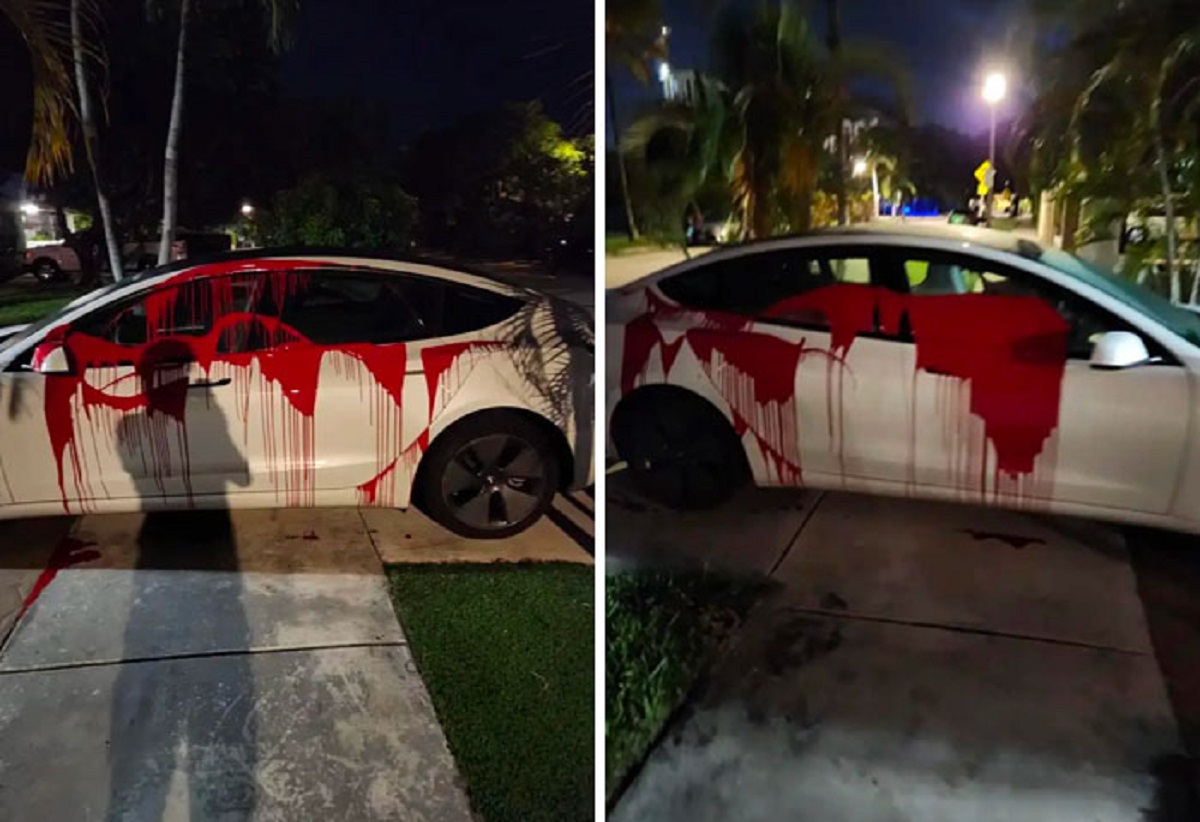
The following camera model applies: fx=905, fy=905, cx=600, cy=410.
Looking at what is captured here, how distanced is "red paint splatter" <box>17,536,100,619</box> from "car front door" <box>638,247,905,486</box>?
1.45m

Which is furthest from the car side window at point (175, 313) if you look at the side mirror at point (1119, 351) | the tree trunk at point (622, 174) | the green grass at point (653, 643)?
the side mirror at point (1119, 351)

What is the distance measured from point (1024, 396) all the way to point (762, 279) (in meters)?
0.56

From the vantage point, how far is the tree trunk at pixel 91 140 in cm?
199

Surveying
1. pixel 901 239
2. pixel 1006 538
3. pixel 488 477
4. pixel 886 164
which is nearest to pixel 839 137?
pixel 886 164

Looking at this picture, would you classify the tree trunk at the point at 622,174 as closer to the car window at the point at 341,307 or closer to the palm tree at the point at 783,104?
the palm tree at the point at 783,104

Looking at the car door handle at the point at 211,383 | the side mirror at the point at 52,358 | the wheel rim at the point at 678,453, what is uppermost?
the side mirror at the point at 52,358

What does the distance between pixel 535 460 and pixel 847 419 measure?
0.77 metres

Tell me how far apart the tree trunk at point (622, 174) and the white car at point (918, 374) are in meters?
0.13

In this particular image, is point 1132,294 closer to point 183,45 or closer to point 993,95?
point 993,95

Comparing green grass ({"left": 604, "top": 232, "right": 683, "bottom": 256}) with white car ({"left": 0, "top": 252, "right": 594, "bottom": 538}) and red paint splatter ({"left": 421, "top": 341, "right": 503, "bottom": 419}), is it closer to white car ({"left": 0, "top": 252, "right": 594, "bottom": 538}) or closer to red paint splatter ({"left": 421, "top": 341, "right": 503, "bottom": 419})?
white car ({"left": 0, "top": 252, "right": 594, "bottom": 538})

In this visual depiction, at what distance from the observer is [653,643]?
6.99 feet

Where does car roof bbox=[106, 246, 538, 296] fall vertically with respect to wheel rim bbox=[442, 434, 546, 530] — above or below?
above

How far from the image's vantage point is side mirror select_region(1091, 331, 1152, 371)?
1.68 metres

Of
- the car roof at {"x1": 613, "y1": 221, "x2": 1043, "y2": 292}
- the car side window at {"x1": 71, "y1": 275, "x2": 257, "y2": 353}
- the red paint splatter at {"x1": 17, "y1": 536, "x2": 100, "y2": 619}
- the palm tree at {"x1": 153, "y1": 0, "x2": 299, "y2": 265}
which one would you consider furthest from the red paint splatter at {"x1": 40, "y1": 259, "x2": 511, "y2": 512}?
the car roof at {"x1": 613, "y1": 221, "x2": 1043, "y2": 292}
